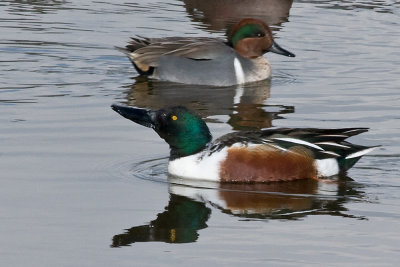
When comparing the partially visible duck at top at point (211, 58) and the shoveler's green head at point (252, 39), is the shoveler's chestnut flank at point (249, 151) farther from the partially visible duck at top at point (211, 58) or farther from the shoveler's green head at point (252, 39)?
the shoveler's green head at point (252, 39)

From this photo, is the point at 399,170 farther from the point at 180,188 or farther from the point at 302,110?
the point at 302,110

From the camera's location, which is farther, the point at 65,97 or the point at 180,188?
the point at 65,97

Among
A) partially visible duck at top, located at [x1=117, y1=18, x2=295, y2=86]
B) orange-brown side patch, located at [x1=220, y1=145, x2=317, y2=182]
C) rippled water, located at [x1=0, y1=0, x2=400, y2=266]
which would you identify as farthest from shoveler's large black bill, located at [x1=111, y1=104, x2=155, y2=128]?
partially visible duck at top, located at [x1=117, y1=18, x2=295, y2=86]

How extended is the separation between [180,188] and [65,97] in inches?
139

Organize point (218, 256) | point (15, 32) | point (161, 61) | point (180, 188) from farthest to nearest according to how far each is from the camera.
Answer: point (15, 32), point (161, 61), point (180, 188), point (218, 256)

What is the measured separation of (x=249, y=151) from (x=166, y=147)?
1.11 m

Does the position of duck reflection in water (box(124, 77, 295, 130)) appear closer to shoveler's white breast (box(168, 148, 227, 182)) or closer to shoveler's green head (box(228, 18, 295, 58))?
shoveler's green head (box(228, 18, 295, 58))

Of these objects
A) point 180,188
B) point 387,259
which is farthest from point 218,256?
point 180,188

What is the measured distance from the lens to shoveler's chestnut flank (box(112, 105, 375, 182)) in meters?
8.34

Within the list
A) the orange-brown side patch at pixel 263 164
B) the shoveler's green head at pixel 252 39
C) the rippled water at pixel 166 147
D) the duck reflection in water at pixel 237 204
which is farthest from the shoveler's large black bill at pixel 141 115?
the shoveler's green head at pixel 252 39

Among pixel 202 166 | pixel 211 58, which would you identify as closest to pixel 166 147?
pixel 202 166

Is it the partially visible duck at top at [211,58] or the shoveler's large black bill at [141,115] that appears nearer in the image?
the shoveler's large black bill at [141,115]

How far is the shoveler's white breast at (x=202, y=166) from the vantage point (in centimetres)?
832

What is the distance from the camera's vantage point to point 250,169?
329 inches
